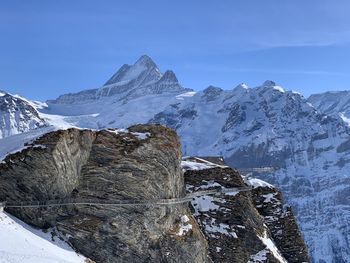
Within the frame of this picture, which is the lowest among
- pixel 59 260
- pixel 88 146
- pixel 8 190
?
pixel 59 260

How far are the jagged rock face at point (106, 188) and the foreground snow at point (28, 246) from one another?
47.5 inches

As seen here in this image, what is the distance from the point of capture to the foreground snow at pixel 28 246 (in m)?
30.2

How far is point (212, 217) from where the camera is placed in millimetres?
47250

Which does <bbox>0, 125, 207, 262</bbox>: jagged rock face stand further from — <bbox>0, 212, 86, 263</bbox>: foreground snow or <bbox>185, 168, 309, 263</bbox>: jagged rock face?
<bbox>185, 168, 309, 263</bbox>: jagged rock face

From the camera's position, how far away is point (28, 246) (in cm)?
3177

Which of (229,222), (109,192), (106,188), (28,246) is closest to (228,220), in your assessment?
(229,222)

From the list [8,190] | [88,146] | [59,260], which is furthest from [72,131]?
[59,260]

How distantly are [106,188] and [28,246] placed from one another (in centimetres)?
749

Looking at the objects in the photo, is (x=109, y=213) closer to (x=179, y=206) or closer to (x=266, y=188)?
(x=179, y=206)

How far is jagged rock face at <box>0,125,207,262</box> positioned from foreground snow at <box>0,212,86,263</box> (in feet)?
3.96

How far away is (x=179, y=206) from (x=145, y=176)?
4090mm

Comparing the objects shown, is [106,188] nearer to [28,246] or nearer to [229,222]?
[28,246]

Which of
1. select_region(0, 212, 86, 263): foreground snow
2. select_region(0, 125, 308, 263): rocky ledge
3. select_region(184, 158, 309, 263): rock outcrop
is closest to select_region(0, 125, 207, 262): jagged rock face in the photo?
select_region(0, 125, 308, 263): rocky ledge

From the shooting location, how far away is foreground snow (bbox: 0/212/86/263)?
99.0 feet
